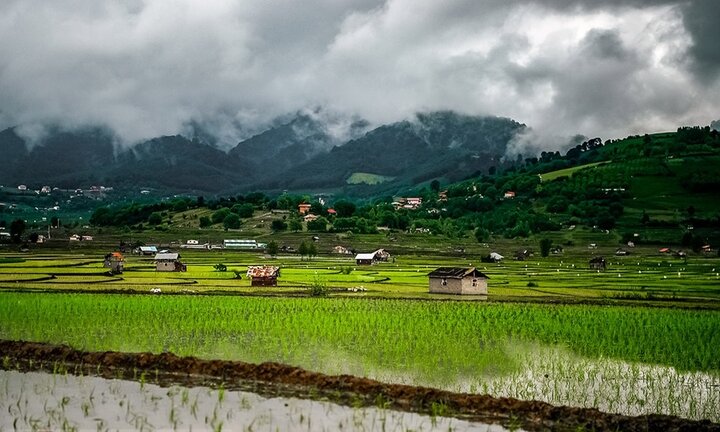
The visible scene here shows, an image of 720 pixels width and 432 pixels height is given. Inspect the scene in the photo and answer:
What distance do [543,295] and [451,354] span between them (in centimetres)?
2562

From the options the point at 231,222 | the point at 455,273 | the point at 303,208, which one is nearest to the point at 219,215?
the point at 231,222

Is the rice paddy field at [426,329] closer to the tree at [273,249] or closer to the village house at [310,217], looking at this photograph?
the tree at [273,249]

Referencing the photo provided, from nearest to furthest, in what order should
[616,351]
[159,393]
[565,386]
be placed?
[159,393] → [565,386] → [616,351]

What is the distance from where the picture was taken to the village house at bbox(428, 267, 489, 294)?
49.7 metres

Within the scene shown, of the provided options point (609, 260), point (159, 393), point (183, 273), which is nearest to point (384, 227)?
point (609, 260)

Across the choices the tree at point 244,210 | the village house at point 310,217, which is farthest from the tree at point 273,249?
the tree at point 244,210

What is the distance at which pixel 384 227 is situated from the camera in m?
141

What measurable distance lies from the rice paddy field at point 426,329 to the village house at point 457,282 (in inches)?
76.0

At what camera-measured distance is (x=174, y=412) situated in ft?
51.3

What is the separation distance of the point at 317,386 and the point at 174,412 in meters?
3.88

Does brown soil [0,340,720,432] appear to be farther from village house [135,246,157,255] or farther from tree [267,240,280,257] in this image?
village house [135,246,157,255]

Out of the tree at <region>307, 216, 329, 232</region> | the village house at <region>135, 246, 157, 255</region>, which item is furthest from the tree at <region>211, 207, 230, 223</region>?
the village house at <region>135, 246, 157, 255</region>

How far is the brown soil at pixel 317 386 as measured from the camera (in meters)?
15.9

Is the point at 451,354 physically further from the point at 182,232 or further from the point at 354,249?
the point at 182,232
